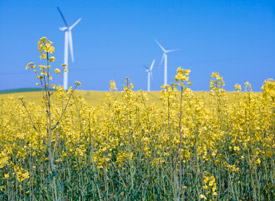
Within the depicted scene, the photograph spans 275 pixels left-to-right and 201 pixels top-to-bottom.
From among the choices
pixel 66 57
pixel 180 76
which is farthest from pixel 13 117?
pixel 66 57

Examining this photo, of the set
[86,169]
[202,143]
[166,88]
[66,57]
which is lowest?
[86,169]

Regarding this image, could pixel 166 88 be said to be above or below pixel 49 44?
below

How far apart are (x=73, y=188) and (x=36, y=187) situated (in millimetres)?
1178

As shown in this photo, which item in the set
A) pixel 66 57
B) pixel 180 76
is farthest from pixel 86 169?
pixel 66 57

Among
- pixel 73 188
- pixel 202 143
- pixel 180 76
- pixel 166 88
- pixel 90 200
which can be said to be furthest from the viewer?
pixel 73 188

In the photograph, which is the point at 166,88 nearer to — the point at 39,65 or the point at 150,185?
the point at 39,65

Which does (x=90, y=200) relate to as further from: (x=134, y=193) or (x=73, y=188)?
(x=134, y=193)

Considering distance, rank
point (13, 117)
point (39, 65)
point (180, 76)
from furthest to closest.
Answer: point (13, 117), point (39, 65), point (180, 76)

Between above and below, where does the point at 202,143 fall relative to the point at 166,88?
below

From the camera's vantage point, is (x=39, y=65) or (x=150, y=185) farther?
(x=150, y=185)

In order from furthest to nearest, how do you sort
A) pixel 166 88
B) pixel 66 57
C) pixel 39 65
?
pixel 66 57, pixel 166 88, pixel 39 65

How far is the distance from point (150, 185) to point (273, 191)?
232 centimetres

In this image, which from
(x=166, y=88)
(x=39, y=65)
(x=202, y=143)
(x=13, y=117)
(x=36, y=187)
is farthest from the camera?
(x=13, y=117)

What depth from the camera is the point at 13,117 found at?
13352 mm
